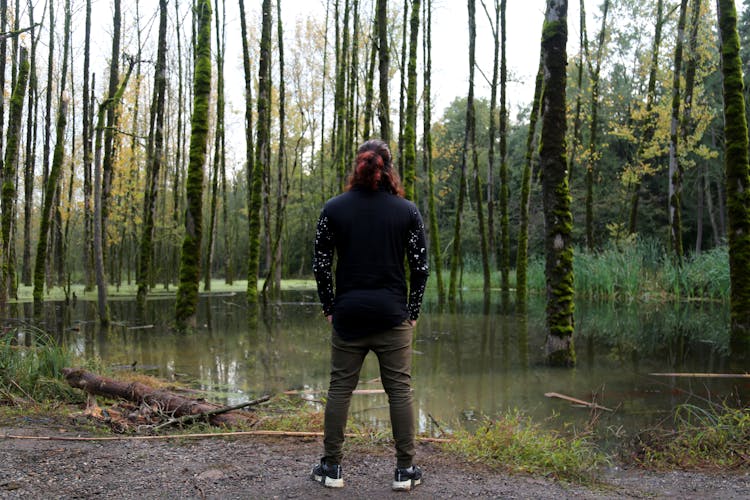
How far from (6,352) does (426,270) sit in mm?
5003

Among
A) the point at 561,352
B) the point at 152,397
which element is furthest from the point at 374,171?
the point at 561,352

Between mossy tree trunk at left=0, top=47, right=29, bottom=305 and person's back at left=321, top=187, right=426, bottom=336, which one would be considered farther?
mossy tree trunk at left=0, top=47, right=29, bottom=305

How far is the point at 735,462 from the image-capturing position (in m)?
3.90

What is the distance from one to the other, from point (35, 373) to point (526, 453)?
4.89m

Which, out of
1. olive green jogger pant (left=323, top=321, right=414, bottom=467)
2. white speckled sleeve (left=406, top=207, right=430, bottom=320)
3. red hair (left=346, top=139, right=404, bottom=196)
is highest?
red hair (left=346, top=139, right=404, bottom=196)

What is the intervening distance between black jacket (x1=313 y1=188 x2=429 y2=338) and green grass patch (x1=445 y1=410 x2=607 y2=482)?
123 cm

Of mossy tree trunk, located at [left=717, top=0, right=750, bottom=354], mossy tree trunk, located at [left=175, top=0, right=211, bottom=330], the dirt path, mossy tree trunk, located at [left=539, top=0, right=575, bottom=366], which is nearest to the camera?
the dirt path

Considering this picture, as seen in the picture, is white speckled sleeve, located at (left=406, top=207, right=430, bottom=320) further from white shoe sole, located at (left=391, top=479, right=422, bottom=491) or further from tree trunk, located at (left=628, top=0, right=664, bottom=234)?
tree trunk, located at (left=628, top=0, right=664, bottom=234)

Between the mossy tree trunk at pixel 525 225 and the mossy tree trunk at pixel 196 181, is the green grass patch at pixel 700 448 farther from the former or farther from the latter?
the mossy tree trunk at pixel 525 225

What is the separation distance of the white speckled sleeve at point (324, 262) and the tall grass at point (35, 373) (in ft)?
12.0

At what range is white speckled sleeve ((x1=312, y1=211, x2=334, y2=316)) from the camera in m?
3.48

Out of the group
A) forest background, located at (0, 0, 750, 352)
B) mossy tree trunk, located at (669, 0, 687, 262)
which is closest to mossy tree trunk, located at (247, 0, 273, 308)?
forest background, located at (0, 0, 750, 352)

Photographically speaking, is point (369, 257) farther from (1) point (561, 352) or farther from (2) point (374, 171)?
(1) point (561, 352)

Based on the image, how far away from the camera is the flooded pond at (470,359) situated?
5.88 meters
